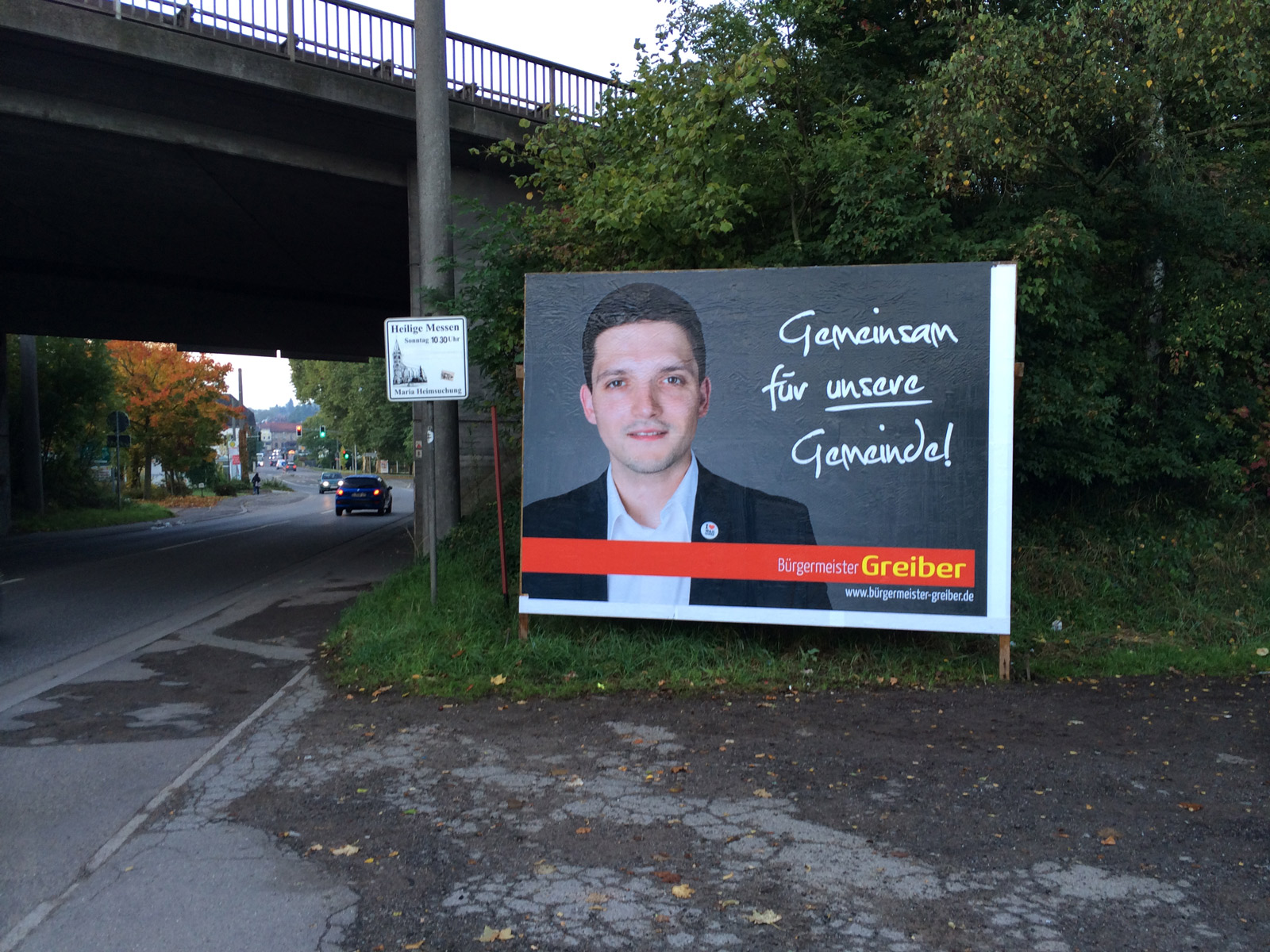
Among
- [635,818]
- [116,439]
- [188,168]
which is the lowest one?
[635,818]

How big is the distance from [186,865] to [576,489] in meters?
4.72

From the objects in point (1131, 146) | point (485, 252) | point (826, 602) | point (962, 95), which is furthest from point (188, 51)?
point (1131, 146)

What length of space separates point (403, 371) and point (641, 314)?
262 cm

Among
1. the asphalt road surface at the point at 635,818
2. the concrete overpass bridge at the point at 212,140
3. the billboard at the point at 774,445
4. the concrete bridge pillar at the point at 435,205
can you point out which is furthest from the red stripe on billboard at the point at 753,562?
the concrete overpass bridge at the point at 212,140

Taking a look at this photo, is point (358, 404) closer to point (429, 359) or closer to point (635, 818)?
point (429, 359)

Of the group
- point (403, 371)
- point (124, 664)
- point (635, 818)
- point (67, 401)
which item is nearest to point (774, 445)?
point (403, 371)

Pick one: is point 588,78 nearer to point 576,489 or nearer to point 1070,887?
point 576,489

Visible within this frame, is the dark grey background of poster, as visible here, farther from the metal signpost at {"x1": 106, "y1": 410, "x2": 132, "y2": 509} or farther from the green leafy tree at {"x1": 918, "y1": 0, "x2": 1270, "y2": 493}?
the metal signpost at {"x1": 106, "y1": 410, "x2": 132, "y2": 509}

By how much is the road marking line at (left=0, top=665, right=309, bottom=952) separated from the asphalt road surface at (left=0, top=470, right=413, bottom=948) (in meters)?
0.04

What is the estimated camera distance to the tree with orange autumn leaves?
141 feet

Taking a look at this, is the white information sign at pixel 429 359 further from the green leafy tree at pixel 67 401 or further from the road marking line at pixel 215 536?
the green leafy tree at pixel 67 401

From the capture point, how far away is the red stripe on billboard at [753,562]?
7.98 m

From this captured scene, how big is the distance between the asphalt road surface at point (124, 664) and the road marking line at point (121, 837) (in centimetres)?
4

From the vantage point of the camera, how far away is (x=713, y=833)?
15.8 feet
